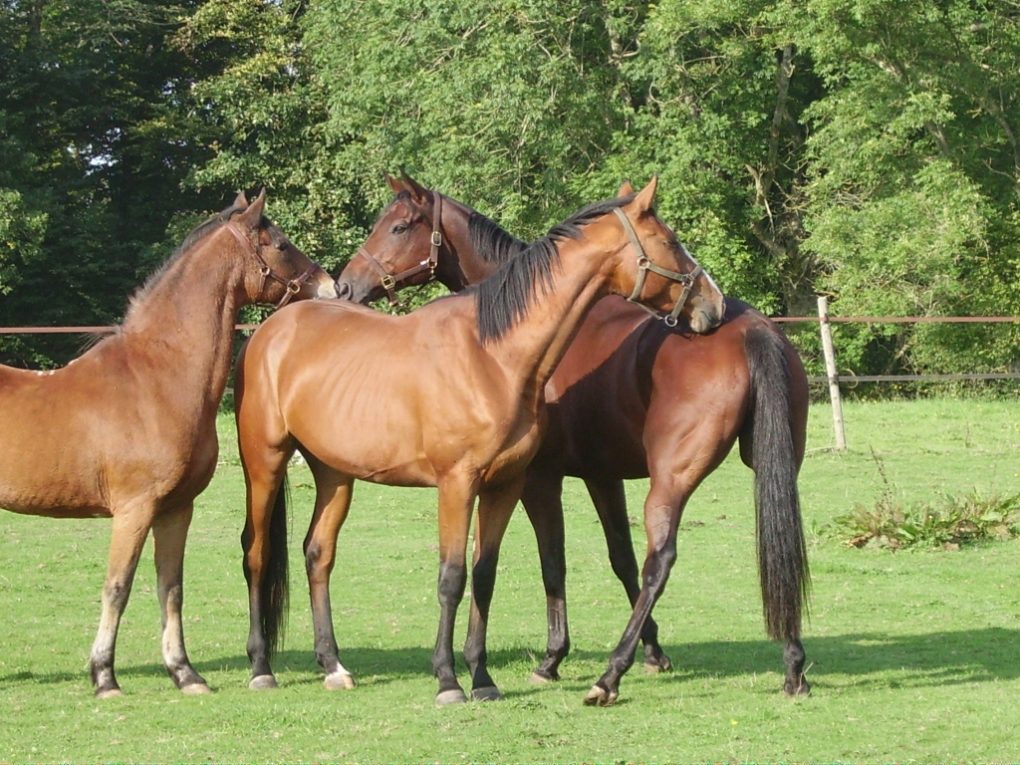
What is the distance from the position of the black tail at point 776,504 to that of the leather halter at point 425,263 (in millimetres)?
2163

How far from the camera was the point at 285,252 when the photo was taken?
7270 millimetres

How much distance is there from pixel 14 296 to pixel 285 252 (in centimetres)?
2325

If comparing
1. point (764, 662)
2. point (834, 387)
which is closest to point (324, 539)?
point (764, 662)

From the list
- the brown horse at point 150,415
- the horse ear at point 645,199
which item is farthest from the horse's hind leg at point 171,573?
the horse ear at point 645,199

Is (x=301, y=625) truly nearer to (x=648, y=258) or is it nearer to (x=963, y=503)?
(x=648, y=258)

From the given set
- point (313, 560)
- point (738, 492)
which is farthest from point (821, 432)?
point (313, 560)

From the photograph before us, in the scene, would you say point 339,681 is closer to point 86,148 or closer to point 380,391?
point 380,391

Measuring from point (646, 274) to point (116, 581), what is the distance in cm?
298

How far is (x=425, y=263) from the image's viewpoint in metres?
7.99

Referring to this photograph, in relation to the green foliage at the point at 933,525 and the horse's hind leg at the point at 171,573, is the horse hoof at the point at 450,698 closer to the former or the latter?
the horse's hind leg at the point at 171,573

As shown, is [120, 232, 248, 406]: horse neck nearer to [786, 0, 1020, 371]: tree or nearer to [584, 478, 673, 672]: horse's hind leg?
[584, 478, 673, 672]: horse's hind leg

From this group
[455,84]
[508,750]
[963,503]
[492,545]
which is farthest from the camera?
[455,84]

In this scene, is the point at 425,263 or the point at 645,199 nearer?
the point at 645,199

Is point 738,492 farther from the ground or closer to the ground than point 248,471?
closer to the ground
